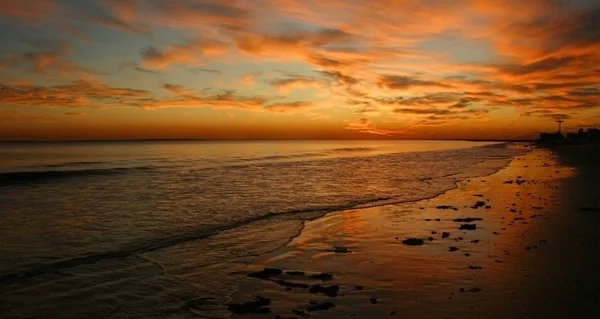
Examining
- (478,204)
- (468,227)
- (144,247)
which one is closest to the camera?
(144,247)

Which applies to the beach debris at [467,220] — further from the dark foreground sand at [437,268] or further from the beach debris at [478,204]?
the beach debris at [478,204]

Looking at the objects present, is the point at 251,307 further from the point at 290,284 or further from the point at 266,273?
the point at 266,273

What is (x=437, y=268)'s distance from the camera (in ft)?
36.7

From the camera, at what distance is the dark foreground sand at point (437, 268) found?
27.7 feet

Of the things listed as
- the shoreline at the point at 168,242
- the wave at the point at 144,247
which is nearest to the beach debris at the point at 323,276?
the shoreline at the point at 168,242

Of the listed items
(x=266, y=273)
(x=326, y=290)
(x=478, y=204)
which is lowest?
(x=266, y=273)

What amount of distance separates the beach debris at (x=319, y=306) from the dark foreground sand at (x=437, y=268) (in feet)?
0.07

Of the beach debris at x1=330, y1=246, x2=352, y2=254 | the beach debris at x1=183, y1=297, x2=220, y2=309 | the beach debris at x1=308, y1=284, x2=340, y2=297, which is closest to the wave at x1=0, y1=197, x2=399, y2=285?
the beach debris at x1=183, y1=297, x2=220, y2=309

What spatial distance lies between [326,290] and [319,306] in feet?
3.38

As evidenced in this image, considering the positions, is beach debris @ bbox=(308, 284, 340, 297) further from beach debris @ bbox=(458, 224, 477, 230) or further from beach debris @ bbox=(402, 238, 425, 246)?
beach debris @ bbox=(458, 224, 477, 230)

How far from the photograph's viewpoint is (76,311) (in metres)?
8.90

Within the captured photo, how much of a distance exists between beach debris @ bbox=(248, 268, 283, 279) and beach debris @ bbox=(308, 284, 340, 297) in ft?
5.19

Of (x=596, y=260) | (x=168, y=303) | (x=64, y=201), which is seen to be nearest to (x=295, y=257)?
(x=168, y=303)

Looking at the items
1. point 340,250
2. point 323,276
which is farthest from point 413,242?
point 323,276
